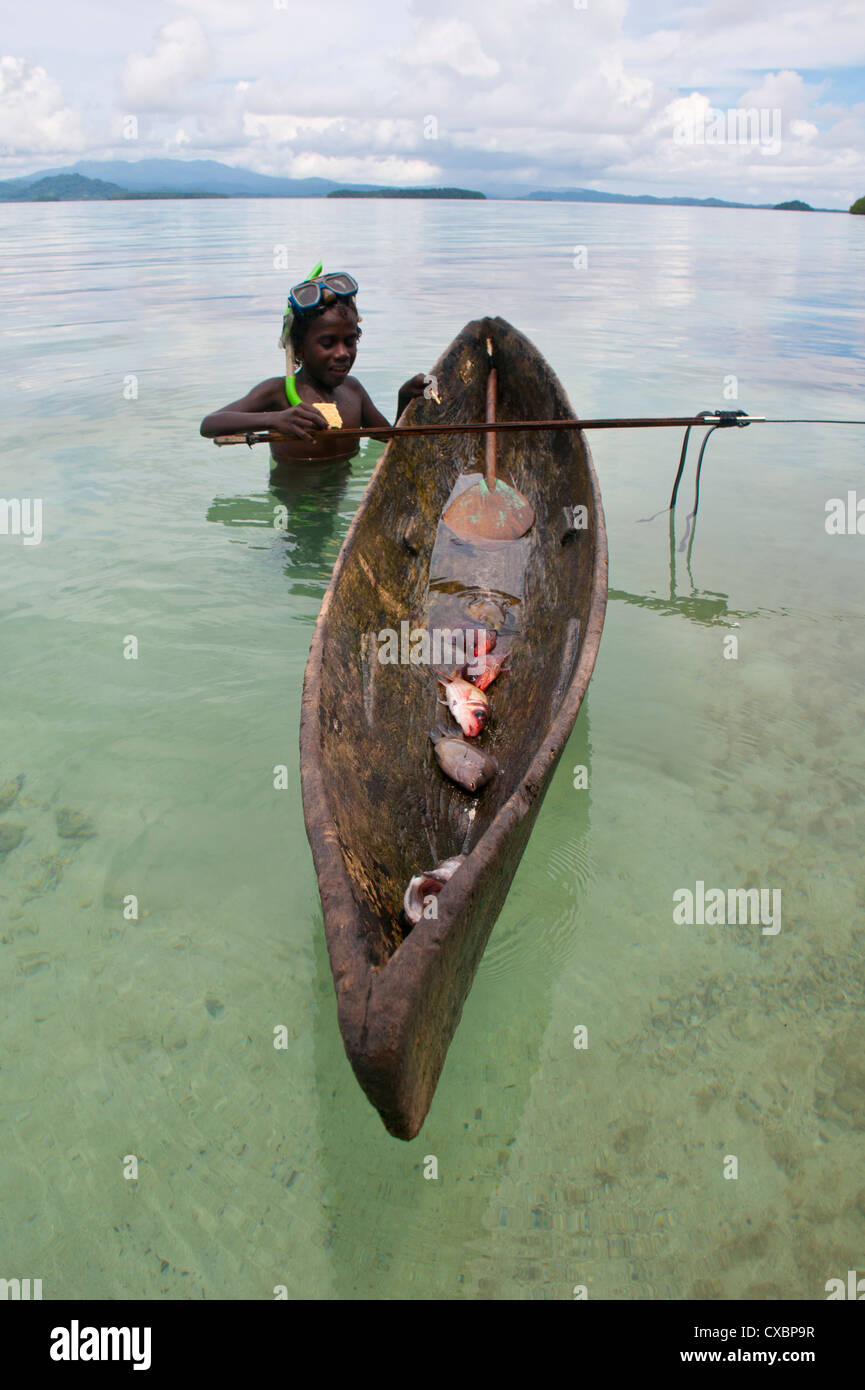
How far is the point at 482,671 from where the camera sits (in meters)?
3.80

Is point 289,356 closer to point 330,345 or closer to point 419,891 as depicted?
point 330,345

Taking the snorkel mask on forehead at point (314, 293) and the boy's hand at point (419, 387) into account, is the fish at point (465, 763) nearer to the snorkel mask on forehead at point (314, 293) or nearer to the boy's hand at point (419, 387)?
the boy's hand at point (419, 387)

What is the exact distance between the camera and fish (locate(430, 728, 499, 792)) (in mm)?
3160

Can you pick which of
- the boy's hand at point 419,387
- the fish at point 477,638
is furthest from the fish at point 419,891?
the boy's hand at point 419,387

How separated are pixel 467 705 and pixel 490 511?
1.96 m

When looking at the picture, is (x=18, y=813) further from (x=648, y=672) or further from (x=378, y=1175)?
(x=648, y=672)

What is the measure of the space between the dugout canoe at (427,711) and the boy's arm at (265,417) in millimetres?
548

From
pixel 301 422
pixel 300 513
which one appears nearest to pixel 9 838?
pixel 301 422

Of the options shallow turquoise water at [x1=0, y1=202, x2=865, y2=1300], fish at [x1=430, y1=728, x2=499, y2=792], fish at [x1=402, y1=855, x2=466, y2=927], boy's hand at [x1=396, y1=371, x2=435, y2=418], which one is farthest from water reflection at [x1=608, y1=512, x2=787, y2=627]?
fish at [x1=402, y1=855, x2=466, y2=927]

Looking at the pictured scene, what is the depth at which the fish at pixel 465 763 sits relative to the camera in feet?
10.4

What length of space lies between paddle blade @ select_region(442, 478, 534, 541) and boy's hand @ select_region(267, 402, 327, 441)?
0.96 m

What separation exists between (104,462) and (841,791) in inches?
281

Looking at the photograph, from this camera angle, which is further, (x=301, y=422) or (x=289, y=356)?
(x=289, y=356)

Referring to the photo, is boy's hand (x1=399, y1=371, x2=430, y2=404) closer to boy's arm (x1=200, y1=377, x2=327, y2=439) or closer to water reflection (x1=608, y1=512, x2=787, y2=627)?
boy's arm (x1=200, y1=377, x2=327, y2=439)
